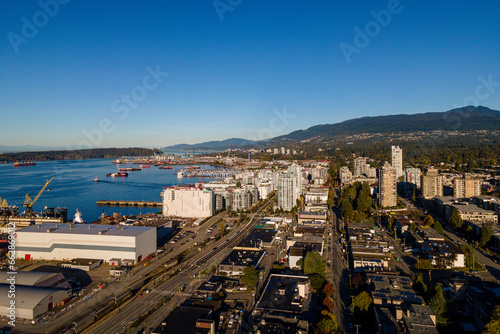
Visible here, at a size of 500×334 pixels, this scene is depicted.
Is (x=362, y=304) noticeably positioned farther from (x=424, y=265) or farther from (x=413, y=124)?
(x=413, y=124)

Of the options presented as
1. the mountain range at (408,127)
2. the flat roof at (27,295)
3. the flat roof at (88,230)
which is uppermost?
the mountain range at (408,127)

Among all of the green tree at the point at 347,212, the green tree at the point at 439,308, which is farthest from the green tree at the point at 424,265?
the green tree at the point at 347,212

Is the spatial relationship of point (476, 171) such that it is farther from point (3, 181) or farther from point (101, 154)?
point (101, 154)

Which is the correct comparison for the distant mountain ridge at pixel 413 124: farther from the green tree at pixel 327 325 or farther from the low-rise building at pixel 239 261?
the green tree at pixel 327 325

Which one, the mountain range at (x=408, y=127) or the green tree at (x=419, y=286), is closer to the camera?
the green tree at (x=419, y=286)

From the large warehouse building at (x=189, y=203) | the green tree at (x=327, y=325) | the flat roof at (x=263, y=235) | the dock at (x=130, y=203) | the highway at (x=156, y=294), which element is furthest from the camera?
the dock at (x=130, y=203)

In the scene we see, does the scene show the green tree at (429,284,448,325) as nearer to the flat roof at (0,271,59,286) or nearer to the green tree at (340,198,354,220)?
the flat roof at (0,271,59,286)

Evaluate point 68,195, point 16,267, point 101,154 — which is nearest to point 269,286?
point 16,267
